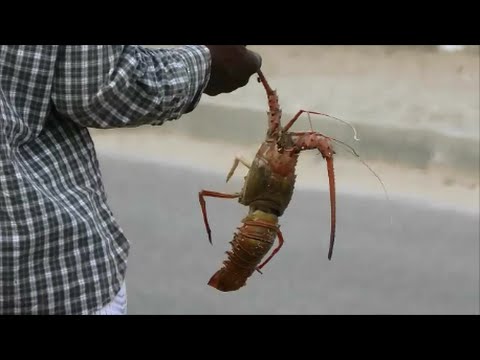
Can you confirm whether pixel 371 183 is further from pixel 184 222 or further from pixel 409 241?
pixel 184 222

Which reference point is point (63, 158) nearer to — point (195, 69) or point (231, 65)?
point (195, 69)

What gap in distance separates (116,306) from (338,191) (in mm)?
4304

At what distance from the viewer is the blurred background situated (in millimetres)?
4809

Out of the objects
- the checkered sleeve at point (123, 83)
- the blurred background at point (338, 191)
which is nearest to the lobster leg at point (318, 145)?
the checkered sleeve at point (123, 83)

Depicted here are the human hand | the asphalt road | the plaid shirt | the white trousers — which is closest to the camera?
the plaid shirt

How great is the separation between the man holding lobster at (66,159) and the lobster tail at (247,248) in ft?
1.24

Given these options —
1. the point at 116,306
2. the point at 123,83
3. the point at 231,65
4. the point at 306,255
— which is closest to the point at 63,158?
the point at 123,83

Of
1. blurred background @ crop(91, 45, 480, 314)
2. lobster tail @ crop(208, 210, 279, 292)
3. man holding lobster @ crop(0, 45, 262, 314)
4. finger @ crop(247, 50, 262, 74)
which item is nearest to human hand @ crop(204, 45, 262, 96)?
finger @ crop(247, 50, 262, 74)

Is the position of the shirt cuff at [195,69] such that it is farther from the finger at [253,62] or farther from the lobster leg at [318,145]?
the lobster leg at [318,145]

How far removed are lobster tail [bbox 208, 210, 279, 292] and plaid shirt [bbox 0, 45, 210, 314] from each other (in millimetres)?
403

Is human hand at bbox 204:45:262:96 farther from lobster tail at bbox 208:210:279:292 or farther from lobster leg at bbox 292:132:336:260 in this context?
lobster tail at bbox 208:210:279:292

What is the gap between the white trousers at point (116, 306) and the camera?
1899mm

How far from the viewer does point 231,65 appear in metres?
2.07
